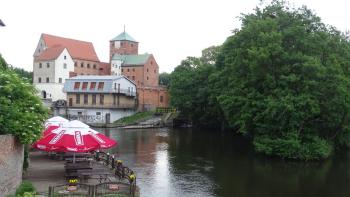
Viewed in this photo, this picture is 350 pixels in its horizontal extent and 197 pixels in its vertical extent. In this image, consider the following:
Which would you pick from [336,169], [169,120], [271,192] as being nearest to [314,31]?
[336,169]

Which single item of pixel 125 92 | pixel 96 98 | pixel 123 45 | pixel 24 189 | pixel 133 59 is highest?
pixel 123 45

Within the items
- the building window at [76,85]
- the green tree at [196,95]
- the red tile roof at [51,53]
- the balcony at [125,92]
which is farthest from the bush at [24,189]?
the red tile roof at [51,53]

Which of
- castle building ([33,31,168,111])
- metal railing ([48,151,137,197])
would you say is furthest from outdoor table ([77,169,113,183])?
castle building ([33,31,168,111])

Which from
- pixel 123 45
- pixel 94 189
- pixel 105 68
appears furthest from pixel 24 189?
pixel 123 45

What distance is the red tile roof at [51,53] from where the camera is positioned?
90688mm

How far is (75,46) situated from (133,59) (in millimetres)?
13209

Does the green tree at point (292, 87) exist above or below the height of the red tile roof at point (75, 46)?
below

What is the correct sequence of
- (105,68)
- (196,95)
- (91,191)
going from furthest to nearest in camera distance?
(105,68) → (196,95) → (91,191)

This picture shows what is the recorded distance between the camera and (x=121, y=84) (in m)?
73.4

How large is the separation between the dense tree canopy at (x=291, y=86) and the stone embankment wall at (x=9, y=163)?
926 inches

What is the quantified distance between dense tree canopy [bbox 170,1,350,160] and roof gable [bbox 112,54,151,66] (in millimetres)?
59523

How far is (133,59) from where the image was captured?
10506 cm

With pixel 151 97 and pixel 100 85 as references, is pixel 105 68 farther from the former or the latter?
pixel 100 85

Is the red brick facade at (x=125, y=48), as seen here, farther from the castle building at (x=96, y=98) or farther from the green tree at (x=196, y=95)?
the castle building at (x=96, y=98)
